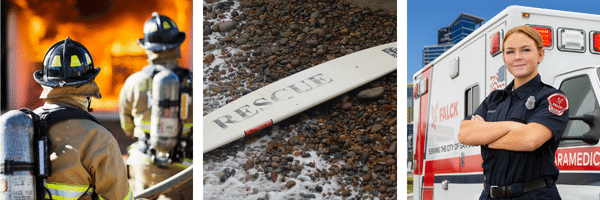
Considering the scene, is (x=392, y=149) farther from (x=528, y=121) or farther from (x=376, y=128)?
(x=528, y=121)

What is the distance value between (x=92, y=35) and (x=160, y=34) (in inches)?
20.5

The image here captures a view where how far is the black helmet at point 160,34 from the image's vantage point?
358 centimetres

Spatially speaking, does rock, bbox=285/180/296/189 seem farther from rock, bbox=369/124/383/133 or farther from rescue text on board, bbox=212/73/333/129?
rock, bbox=369/124/383/133

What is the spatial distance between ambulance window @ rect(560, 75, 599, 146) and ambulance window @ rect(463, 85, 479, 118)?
609mm

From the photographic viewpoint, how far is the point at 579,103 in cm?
262

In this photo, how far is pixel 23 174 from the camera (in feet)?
10.1

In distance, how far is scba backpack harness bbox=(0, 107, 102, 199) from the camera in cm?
306

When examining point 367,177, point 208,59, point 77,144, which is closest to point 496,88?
point 367,177

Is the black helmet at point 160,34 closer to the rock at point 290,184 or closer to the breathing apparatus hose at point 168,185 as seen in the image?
the breathing apparatus hose at point 168,185

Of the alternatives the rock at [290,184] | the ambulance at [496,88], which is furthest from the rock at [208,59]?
the ambulance at [496,88]

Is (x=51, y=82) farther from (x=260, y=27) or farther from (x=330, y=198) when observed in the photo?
(x=330, y=198)

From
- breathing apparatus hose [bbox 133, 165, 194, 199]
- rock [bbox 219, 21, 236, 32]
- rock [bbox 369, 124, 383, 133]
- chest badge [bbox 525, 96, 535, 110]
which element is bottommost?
breathing apparatus hose [bbox 133, 165, 194, 199]

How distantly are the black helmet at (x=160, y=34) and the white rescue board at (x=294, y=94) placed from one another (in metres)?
0.86

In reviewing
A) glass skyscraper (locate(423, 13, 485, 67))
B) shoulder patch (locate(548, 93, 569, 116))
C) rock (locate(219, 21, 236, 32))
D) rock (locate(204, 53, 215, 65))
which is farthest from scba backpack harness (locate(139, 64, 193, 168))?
shoulder patch (locate(548, 93, 569, 116))
